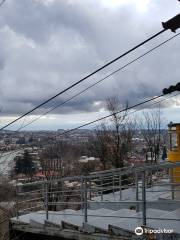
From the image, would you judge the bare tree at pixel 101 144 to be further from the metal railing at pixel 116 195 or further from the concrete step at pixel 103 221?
the concrete step at pixel 103 221

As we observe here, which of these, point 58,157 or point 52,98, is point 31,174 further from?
point 52,98

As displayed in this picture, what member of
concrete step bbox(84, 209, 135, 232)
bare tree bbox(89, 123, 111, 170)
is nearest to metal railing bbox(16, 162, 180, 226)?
concrete step bbox(84, 209, 135, 232)

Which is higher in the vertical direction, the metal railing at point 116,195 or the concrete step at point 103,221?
the metal railing at point 116,195

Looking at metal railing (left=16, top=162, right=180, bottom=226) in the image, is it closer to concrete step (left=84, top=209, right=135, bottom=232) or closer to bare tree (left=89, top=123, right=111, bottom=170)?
concrete step (left=84, top=209, right=135, bottom=232)

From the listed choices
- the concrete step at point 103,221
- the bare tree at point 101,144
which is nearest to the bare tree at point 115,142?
the bare tree at point 101,144

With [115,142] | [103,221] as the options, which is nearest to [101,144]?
[115,142]

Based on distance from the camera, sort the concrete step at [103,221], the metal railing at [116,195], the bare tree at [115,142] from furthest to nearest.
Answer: the bare tree at [115,142] < the concrete step at [103,221] < the metal railing at [116,195]

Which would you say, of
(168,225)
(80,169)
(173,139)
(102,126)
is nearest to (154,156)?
(102,126)

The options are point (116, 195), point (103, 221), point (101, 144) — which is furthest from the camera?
point (101, 144)

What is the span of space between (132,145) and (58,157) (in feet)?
49.2

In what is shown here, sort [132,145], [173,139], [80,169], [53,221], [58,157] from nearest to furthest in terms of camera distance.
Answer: [53,221] < [173,139] < [132,145] < [80,169] < [58,157]

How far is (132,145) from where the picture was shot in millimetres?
36438

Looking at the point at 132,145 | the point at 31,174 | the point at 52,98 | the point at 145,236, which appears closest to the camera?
the point at 145,236

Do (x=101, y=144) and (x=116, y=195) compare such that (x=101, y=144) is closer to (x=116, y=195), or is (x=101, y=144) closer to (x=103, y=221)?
(x=116, y=195)
